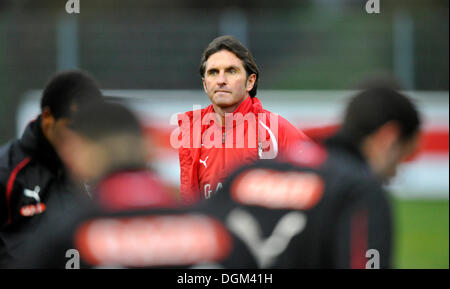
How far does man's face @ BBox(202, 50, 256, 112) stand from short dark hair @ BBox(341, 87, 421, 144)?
0.89 m

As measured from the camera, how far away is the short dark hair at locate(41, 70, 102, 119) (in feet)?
9.10

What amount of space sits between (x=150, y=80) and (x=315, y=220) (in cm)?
661

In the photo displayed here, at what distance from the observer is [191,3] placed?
10.1m

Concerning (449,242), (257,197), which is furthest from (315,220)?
(449,242)

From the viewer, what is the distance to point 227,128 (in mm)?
2693

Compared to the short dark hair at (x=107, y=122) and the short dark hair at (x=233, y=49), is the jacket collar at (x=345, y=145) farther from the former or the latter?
the short dark hair at (x=233, y=49)

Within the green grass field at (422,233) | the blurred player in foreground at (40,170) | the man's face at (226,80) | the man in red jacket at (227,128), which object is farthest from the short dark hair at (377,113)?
the green grass field at (422,233)

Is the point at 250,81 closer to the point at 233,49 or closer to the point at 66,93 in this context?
the point at 233,49

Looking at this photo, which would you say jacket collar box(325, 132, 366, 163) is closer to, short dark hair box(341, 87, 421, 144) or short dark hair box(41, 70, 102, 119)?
short dark hair box(341, 87, 421, 144)

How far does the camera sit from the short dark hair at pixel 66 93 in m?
2.77

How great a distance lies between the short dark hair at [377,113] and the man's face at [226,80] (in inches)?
35.2

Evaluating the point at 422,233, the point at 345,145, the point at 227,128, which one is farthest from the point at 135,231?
the point at 422,233

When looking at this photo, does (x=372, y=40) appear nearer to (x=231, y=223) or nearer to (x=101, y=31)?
(x=101, y=31)

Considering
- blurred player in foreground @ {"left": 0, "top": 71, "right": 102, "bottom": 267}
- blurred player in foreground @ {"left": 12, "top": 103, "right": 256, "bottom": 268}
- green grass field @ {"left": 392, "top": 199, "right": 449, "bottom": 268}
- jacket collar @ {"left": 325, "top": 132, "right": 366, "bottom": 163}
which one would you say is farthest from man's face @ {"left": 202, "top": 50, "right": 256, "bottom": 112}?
green grass field @ {"left": 392, "top": 199, "right": 449, "bottom": 268}
